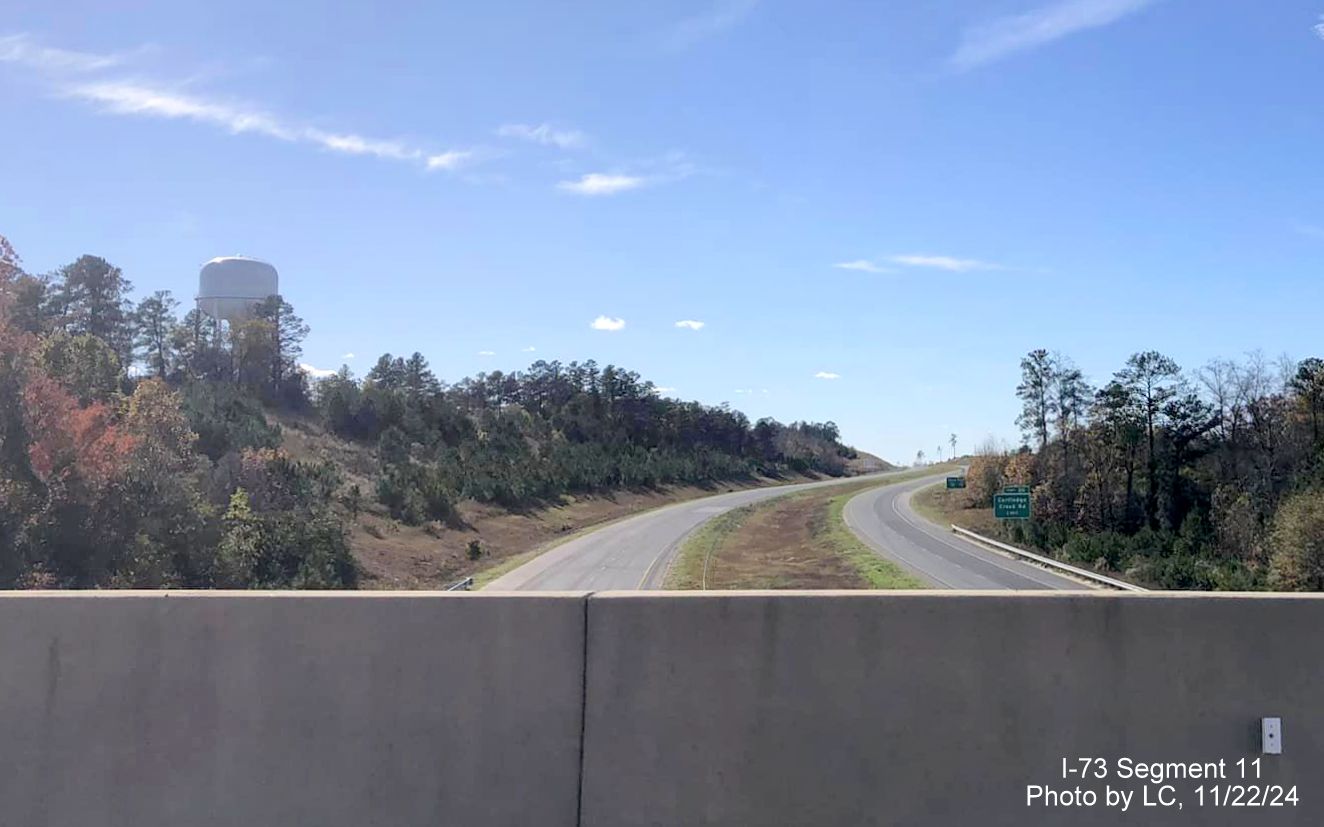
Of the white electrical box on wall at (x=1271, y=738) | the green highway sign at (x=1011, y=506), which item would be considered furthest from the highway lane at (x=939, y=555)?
the white electrical box on wall at (x=1271, y=738)

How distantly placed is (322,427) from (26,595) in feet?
248

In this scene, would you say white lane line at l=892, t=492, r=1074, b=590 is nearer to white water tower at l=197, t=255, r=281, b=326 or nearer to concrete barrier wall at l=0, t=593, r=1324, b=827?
concrete barrier wall at l=0, t=593, r=1324, b=827

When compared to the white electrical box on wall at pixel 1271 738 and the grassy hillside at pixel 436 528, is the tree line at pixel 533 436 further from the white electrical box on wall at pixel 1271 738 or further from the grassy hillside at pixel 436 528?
the white electrical box on wall at pixel 1271 738

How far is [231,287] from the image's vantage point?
85812mm

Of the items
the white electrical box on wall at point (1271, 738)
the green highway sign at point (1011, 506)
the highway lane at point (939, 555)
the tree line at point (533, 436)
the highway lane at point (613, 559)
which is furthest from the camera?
the tree line at point (533, 436)

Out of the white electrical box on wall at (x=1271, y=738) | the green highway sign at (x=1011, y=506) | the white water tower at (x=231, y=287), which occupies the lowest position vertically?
the green highway sign at (x=1011, y=506)

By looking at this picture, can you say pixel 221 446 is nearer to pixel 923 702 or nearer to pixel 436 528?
pixel 436 528

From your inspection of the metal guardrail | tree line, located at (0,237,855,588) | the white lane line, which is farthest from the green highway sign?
tree line, located at (0,237,855,588)

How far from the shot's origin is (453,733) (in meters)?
5.15

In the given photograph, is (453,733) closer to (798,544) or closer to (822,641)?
(822,641)

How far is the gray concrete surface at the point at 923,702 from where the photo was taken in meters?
5.12

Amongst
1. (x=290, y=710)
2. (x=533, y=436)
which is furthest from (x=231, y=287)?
(x=290, y=710)

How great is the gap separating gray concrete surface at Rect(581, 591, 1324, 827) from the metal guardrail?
Result: 30698 millimetres

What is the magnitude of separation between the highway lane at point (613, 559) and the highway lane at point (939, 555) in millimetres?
10539
